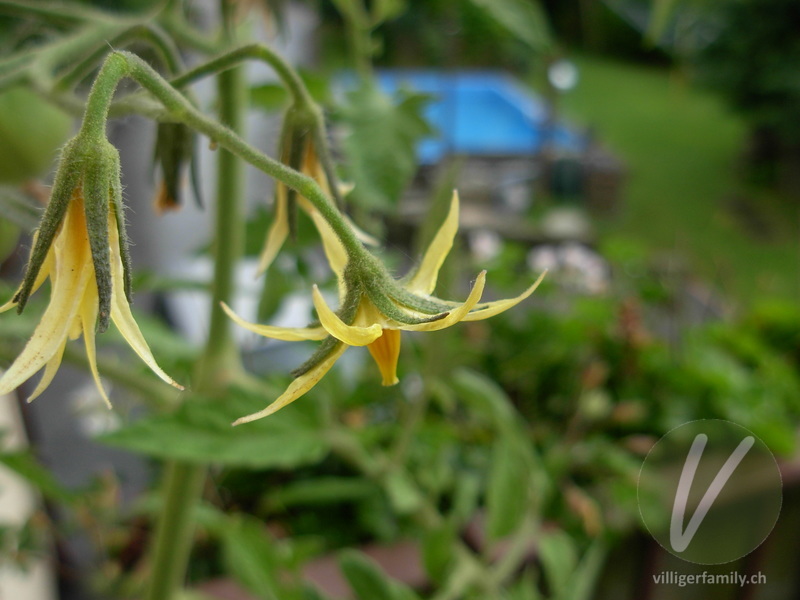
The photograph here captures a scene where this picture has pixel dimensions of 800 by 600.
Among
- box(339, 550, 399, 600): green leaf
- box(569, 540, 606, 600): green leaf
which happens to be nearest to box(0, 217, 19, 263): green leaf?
box(339, 550, 399, 600): green leaf

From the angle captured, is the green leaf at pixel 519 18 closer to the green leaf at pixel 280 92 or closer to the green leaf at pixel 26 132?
the green leaf at pixel 280 92

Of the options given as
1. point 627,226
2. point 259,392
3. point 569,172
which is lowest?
point 259,392

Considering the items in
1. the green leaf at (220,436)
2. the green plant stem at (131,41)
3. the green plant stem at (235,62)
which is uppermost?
the green plant stem at (131,41)

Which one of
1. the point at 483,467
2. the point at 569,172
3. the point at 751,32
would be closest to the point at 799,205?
the point at 751,32

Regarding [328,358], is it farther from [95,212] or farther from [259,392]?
[259,392]

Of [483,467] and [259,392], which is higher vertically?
[259,392]

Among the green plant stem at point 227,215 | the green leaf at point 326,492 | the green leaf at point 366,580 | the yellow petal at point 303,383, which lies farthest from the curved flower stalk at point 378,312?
the green leaf at point 326,492
